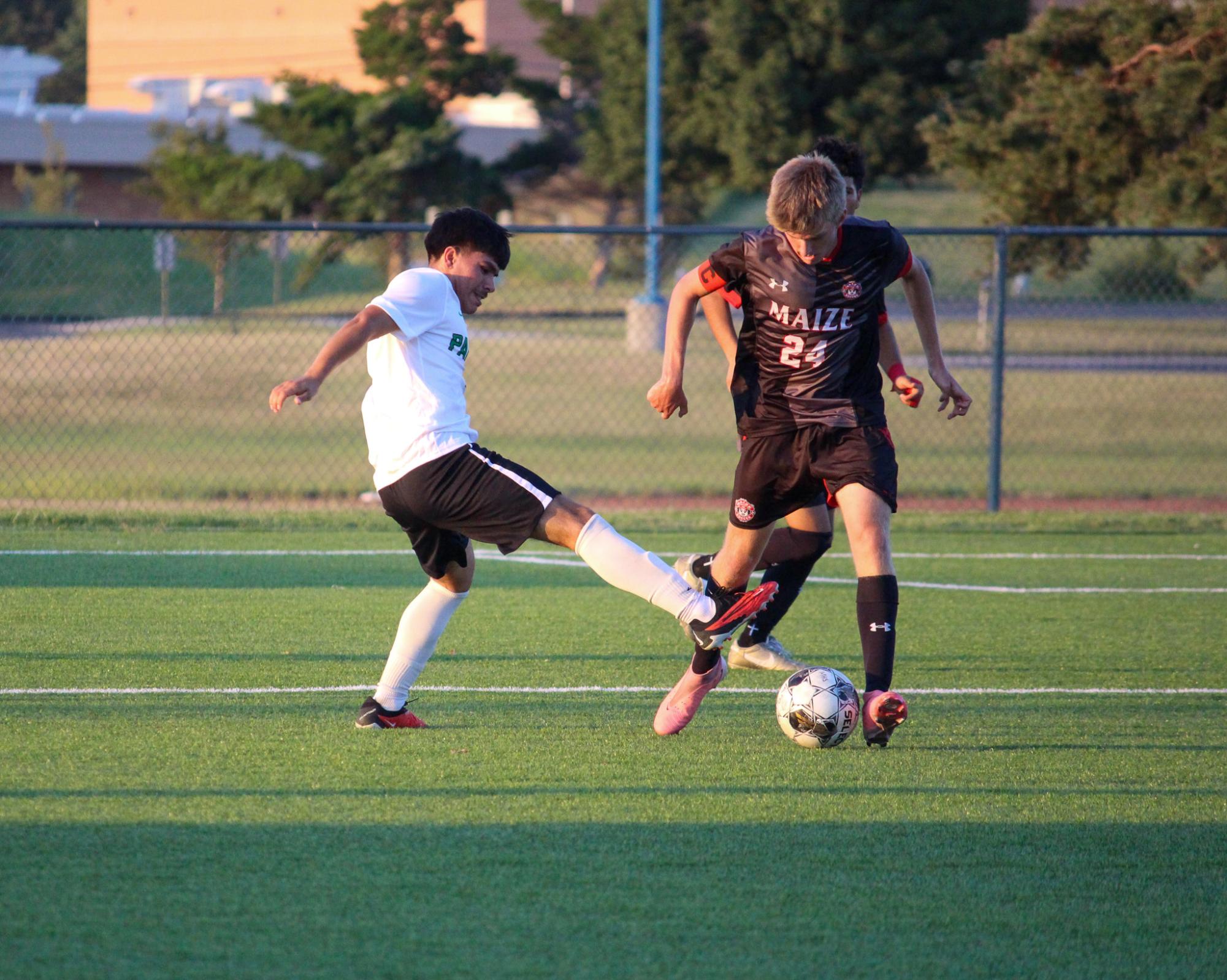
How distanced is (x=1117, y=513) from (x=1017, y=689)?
18.7ft

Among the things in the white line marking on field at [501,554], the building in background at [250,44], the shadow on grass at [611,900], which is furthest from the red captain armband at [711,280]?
the building in background at [250,44]

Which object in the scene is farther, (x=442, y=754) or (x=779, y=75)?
(x=779, y=75)

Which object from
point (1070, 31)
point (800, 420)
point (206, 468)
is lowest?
point (206, 468)

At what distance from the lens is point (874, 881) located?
354cm

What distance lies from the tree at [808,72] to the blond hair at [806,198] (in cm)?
2784

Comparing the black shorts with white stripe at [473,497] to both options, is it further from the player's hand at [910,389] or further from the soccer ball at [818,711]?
the player's hand at [910,389]

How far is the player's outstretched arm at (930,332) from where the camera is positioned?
511cm

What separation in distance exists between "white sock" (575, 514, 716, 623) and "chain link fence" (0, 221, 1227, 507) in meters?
5.35

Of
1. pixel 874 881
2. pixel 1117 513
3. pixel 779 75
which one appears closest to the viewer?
pixel 874 881

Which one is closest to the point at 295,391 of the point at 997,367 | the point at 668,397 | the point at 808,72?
the point at 668,397

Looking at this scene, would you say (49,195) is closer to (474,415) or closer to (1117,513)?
(474,415)

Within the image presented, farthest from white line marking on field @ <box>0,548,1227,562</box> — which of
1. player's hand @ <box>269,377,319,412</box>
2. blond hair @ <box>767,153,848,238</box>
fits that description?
player's hand @ <box>269,377,319,412</box>

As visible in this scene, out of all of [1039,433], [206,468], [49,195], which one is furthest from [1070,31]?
[49,195]

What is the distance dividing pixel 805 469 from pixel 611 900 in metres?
2.05
